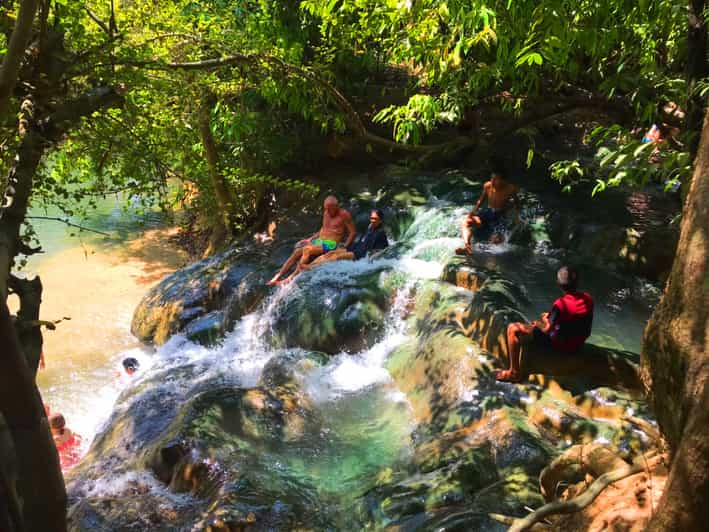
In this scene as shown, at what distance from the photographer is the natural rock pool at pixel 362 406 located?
165 inches

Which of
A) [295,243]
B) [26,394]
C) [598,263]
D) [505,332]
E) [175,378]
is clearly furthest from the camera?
[295,243]

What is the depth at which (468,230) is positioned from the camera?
8719mm

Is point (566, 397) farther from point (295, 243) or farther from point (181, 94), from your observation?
point (295, 243)

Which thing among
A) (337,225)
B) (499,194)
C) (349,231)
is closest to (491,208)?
(499,194)

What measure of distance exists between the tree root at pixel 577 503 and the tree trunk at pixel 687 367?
68cm

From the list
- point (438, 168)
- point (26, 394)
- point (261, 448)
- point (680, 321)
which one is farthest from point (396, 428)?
point (438, 168)

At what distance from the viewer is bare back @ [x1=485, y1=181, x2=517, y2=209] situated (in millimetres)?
9047

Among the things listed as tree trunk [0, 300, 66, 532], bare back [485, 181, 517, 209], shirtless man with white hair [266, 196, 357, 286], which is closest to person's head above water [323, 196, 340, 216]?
shirtless man with white hair [266, 196, 357, 286]

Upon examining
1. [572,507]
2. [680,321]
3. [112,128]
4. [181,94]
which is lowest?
[572,507]

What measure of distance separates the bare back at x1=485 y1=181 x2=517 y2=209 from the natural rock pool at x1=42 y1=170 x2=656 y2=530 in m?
0.84

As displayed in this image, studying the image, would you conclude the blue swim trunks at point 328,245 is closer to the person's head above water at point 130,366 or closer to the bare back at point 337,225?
the bare back at point 337,225

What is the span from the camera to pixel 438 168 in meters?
12.6

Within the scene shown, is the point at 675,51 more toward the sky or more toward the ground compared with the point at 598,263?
more toward the sky

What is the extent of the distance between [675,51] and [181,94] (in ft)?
15.3
